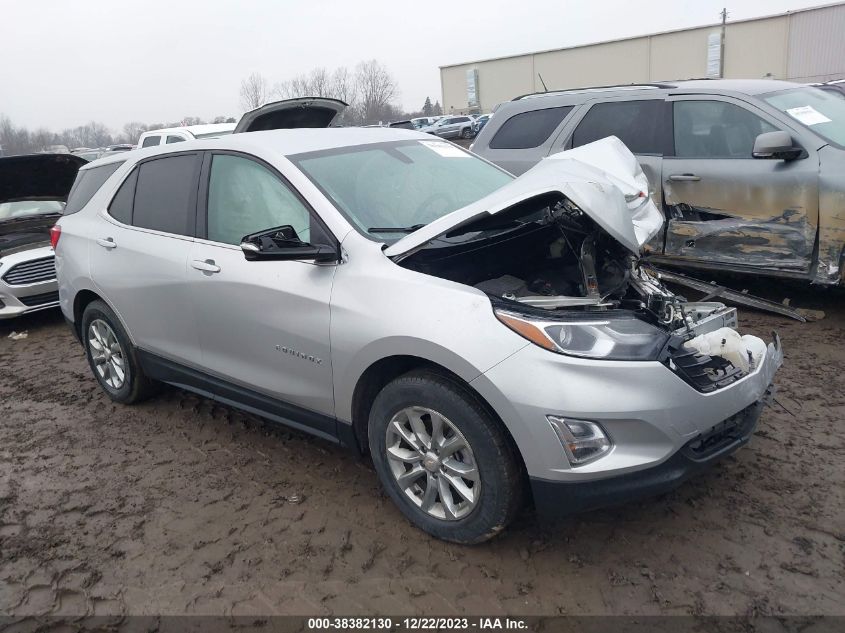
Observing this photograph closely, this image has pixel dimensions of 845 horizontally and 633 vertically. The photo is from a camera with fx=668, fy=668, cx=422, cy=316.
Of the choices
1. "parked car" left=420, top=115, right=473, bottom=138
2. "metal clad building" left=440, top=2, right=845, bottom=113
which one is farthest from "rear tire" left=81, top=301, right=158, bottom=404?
"parked car" left=420, top=115, right=473, bottom=138

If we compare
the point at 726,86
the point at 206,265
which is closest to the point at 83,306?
the point at 206,265

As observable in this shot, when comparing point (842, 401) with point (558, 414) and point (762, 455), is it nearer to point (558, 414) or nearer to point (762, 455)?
point (762, 455)

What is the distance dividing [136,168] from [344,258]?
2.18 m

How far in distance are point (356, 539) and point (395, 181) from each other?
6.02 ft

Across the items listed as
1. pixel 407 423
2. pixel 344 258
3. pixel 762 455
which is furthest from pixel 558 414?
pixel 762 455

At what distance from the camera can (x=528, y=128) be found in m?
6.69

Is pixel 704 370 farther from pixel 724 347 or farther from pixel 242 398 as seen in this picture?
pixel 242 398

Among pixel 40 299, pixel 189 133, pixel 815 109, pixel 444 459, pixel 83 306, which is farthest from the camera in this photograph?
pixel 189 133

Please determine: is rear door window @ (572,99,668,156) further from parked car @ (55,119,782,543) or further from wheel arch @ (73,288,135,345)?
wheel arch @ (73,288,135,345)

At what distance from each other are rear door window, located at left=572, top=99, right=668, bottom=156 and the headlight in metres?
3.72

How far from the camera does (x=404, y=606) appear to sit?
263 centimetres

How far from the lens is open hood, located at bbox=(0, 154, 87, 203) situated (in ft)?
24.3

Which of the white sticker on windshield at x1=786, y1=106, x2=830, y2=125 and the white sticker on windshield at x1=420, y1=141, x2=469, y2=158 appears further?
the white sticker on windshield at x1=786, y1=106, x2=830, y2=125

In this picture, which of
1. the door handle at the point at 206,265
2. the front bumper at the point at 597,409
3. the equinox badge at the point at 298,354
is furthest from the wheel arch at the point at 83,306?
the front bumper at the point at 597,409
